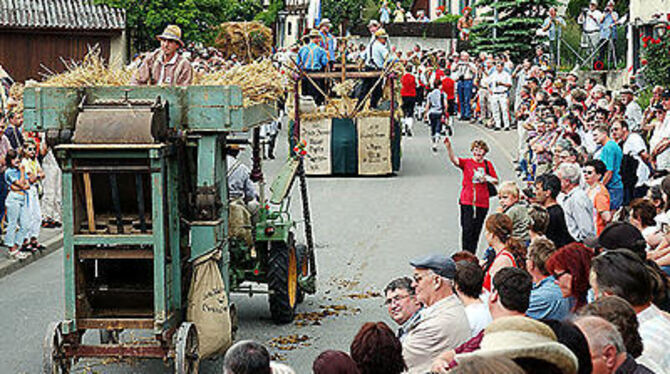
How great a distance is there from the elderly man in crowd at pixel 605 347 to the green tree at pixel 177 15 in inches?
1076

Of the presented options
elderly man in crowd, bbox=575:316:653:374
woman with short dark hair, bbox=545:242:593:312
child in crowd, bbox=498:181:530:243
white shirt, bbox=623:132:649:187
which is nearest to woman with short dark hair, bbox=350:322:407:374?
elderly man in crowd, bbox=575:316:653:374

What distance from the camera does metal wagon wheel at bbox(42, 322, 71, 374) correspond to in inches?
320

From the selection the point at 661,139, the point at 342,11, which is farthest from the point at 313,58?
the point at 342,11

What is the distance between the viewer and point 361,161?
21828 mm

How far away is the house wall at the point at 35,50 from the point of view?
31.5 m

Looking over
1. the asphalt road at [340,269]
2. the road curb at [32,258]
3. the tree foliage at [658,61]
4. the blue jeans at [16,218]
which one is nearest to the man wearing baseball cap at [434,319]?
the asphalt road at [340,269]

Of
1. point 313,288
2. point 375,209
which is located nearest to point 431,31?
point 375,209

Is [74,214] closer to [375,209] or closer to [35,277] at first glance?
[35,277]

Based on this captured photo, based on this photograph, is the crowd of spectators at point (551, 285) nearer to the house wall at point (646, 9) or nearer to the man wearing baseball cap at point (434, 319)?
the man wearing baseball cap at point (434, 319)

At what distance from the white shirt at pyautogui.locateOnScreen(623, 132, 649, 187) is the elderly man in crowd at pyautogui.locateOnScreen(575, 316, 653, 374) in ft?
32.0

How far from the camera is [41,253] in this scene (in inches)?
600

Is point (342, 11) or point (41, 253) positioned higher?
point (342, 11)

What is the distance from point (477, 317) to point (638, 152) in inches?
332

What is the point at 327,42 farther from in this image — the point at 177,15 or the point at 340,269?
the point at 340,269
